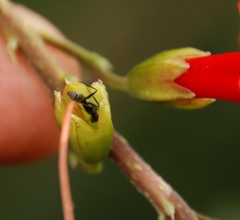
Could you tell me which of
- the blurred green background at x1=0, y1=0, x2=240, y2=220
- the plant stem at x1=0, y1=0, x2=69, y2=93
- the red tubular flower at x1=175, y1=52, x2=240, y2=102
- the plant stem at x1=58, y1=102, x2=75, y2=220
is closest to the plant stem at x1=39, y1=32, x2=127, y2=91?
the plant stem at x1=0, y1=0, x2=69, y2=93

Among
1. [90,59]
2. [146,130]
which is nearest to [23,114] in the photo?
[90,59]

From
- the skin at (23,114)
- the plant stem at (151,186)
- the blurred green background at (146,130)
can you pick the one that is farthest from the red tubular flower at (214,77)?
the blurred green background at (146,130)

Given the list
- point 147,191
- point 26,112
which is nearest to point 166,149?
point 26,112

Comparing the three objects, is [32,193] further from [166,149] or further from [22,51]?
[22,51]

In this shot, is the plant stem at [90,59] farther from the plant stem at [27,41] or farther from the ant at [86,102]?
the ant at [86,102]

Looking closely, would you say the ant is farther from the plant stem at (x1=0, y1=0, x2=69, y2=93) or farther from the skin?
the skin

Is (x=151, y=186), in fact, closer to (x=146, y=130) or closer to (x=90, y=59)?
(x=90, y=59)
